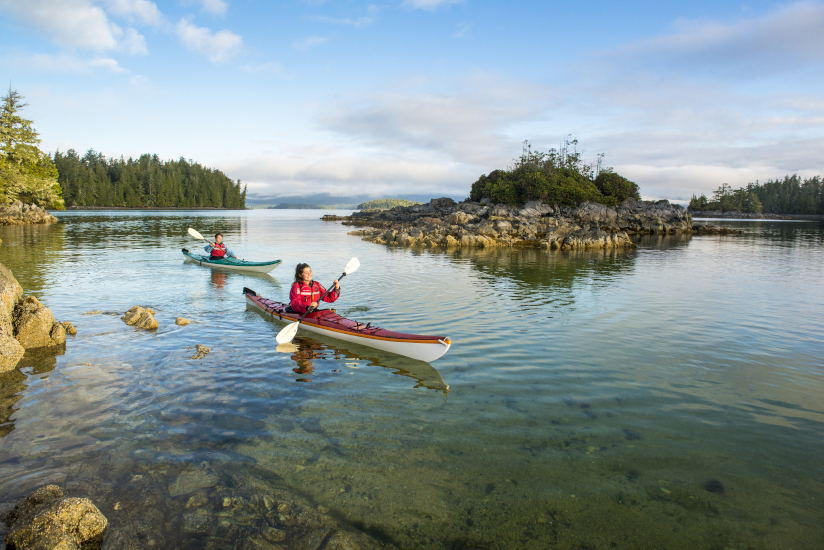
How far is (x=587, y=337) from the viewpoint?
35.8 feet

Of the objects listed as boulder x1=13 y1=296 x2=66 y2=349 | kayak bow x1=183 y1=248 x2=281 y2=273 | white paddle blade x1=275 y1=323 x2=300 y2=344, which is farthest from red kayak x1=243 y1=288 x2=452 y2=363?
kayak bow x1=183 y1=248 x2=281 y2=273

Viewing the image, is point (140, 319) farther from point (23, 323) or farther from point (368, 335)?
point (368, 335)

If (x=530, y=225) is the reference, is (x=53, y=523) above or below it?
below

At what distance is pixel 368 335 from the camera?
9.34 m

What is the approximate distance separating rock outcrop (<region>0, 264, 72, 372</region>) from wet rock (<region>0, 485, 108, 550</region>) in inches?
220

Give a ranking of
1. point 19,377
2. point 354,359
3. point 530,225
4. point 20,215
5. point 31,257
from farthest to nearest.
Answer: point 20,215 → point 530,225 → point 31,257 → point 354,359 → point 19,377

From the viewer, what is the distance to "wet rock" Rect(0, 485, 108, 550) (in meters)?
3.54

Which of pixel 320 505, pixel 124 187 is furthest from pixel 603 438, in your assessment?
pixel 124 187

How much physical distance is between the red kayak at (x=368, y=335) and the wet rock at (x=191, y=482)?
14.4ft

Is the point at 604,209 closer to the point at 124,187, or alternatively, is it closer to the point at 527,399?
the point at 527,399

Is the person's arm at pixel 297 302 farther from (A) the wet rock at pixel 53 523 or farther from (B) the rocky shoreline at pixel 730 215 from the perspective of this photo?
(B) the rocky shoreline at pixel 730 215

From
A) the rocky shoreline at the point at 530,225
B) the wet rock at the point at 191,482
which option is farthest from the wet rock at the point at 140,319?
the rocky shoreline at the point at 530,225

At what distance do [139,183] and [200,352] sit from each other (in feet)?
456

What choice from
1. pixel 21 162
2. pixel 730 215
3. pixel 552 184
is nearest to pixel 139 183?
pixel 21 162
